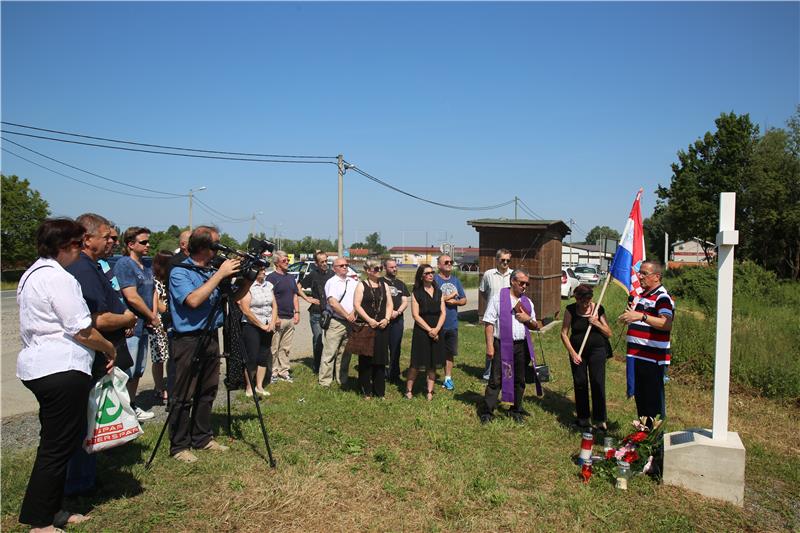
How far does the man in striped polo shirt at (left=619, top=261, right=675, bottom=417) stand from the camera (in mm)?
5230

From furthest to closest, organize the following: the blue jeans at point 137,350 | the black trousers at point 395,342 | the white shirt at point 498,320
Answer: the black trousers at point 395,342 → the white shirt at point 498,320 → the blue jeans at point 137,350

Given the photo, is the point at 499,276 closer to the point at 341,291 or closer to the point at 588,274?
the point at 341,291

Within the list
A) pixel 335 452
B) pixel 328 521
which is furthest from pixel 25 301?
pixel 335 452

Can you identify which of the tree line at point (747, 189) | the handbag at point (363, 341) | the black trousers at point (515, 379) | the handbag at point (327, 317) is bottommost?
the black trousers at point (515, 379)

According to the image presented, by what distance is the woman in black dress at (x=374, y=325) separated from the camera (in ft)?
23.1

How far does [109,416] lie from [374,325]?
3.73m

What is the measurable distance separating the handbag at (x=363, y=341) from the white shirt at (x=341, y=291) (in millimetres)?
554

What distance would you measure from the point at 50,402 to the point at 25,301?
65cm

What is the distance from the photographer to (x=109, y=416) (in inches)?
147

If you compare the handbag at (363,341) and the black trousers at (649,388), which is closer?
the black trousers at (649,388)

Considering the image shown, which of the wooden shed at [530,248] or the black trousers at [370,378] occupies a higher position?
the wooden shed at [530,248]

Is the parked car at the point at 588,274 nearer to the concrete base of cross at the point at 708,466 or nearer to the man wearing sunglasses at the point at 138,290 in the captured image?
the concrete base of cross at the point at 708,466

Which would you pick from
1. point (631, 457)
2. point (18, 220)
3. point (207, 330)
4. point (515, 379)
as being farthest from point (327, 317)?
point (18, 220)

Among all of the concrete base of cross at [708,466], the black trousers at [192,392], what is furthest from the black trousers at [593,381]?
the black trousers at [192,392]
